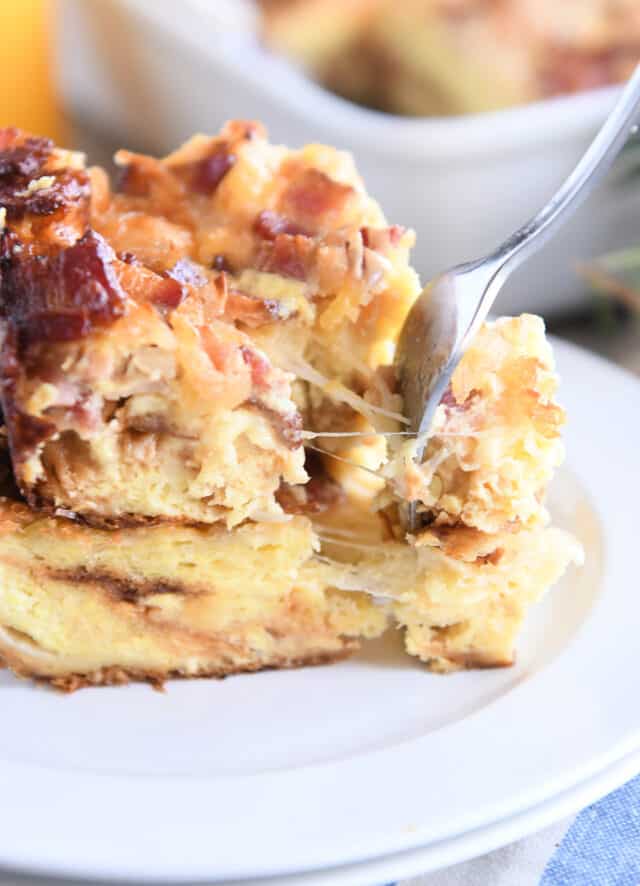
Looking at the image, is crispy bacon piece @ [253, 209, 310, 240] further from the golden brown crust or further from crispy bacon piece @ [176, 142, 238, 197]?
the golden brown crust

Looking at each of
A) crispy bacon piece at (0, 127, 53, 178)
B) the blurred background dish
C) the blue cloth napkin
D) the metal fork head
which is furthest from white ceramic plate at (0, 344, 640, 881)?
the blurred background dish

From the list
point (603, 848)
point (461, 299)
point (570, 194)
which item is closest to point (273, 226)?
point (461, 299)

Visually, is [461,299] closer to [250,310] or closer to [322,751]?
[250,310]

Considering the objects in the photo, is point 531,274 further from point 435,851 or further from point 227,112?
point 435,851

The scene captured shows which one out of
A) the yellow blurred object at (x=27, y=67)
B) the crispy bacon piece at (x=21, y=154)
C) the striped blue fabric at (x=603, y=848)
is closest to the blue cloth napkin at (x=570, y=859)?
the striped blue fabric at (x=603, y=848)

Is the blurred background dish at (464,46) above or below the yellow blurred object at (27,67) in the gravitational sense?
above

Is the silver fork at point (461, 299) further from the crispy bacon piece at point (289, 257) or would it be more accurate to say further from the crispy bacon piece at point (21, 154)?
the crispy bacon piece at point (21, 154)

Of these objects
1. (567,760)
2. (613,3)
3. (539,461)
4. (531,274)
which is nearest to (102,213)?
(539,461)
